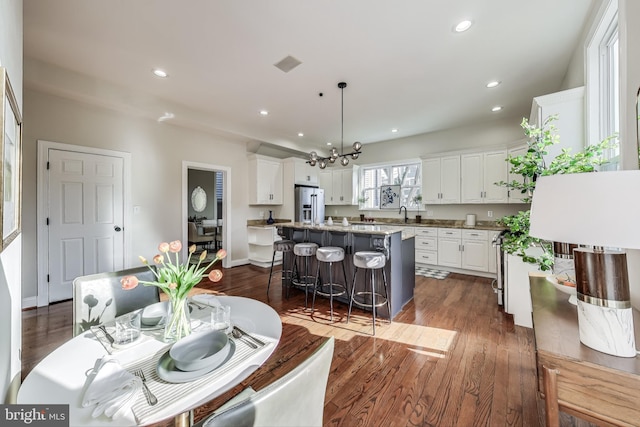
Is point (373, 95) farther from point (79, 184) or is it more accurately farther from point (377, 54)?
point (79, 184)

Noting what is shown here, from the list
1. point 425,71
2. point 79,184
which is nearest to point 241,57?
point 425,71

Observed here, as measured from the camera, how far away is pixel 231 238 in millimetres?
5211

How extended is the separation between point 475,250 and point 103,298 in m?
5.07

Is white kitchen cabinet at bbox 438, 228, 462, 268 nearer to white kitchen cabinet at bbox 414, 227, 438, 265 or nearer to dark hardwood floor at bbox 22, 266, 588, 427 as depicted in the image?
white kitchen cabinet at bbox 414, 227, 438, 265

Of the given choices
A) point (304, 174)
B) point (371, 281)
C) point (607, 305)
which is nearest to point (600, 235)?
point (607, 305)

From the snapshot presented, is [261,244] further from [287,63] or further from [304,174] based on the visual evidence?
[287,63]

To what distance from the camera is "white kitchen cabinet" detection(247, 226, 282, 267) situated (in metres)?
5.32

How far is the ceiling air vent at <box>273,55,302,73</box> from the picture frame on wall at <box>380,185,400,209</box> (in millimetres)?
3943

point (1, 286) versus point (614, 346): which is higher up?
point (1, 286)

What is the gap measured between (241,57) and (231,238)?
11.4ft

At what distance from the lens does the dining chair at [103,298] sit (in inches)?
53.9

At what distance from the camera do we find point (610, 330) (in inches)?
33.6

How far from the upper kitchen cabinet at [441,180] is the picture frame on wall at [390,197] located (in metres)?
0.74

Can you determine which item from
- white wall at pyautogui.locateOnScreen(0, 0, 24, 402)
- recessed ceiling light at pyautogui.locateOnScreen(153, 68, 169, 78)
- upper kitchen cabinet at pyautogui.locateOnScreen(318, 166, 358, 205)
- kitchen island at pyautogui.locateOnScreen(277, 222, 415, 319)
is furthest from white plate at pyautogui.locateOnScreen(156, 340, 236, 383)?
upper kitchen cabinet at pyautogui.locateOnScreen(318, 166, 358, 205)
